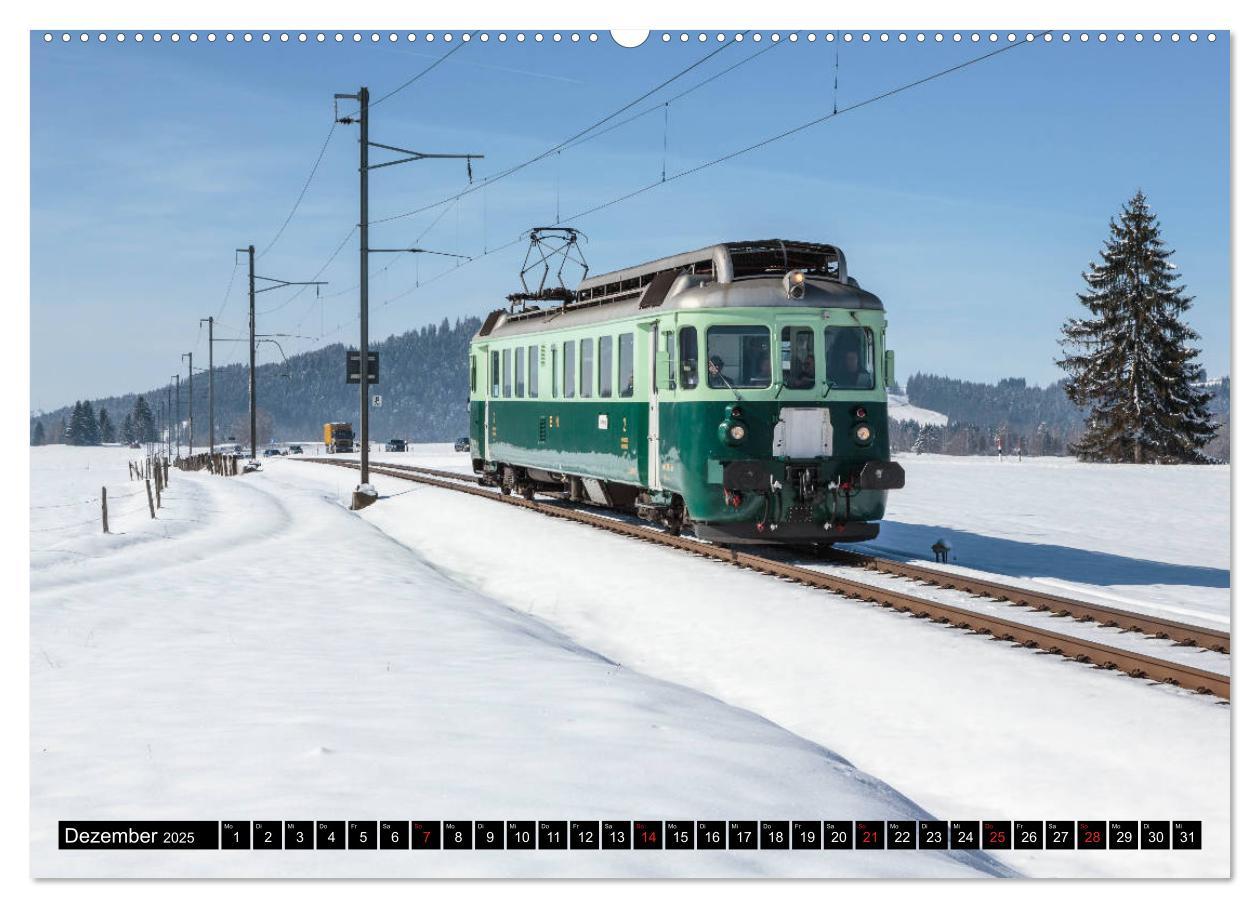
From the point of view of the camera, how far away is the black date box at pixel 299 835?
12.4 ft

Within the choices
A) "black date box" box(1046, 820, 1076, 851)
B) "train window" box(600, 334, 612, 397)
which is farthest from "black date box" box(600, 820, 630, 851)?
"train window" box(600, 334, 612, 397)

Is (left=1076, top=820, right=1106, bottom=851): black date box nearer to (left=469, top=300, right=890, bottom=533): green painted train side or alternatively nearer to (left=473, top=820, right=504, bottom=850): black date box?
(left=473, top=820, right=504, bottom=850): black date box

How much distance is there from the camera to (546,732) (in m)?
6.44

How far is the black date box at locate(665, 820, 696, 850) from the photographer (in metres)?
3.97

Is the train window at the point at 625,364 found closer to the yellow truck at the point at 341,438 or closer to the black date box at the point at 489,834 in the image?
the black date box at the point at 489,834

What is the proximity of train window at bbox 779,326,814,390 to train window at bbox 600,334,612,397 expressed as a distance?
3505mm

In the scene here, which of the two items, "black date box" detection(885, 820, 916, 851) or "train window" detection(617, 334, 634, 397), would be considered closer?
"black date box" detection(885, 820, 916, 851)

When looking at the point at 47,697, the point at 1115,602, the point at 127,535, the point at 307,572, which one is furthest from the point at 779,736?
the point at 127,535

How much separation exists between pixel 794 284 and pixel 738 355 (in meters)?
1.09

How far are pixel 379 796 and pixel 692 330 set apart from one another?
11.4 metres

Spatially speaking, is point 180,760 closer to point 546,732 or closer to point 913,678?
point 546,732

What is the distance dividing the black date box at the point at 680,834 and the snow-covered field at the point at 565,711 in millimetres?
91

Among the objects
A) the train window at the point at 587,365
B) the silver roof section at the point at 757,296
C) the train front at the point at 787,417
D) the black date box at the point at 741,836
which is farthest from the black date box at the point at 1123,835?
the train window at the point at 587,365

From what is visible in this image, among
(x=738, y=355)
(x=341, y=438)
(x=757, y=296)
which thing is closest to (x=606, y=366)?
(x=738, y=355)
